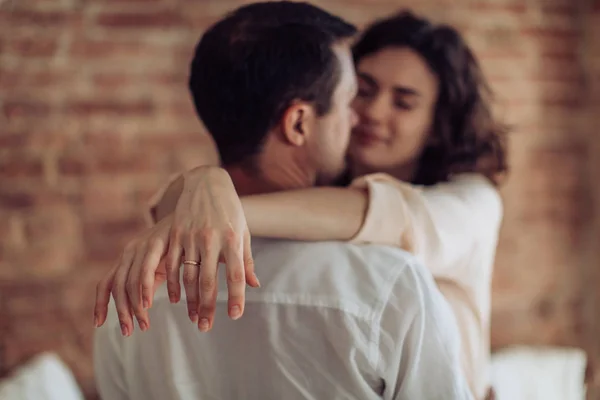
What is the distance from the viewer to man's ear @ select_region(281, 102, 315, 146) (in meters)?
0.69

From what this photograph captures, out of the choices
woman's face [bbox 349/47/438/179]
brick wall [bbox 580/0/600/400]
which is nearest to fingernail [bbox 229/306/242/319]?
woman's face [bbox 349/47/438/179]

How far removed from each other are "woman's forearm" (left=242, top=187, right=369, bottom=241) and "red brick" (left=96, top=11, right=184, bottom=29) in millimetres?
859

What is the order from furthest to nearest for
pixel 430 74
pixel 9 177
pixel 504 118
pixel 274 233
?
pixel 504 118
pixel 9 177
pixel 430 74
pixel 274 233

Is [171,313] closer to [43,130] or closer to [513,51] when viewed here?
[43,130]

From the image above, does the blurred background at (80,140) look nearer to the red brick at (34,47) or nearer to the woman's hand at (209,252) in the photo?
the red brick at (34,47)

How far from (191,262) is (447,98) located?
2.42 ft

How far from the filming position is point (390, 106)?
1.08m

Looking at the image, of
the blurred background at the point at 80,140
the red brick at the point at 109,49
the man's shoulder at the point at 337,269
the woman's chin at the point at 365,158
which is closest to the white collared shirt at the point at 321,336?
the man's shoulder at the point at 337,269

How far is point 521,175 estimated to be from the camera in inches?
63.2

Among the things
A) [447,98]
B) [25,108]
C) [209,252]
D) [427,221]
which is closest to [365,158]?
[447,98]

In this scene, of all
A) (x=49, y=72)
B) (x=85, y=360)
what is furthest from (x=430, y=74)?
(x=85, y=360)

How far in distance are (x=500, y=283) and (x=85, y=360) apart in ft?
3.34

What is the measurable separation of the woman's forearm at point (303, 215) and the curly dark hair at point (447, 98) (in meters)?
0.47

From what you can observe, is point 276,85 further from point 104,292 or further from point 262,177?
point 104,292
